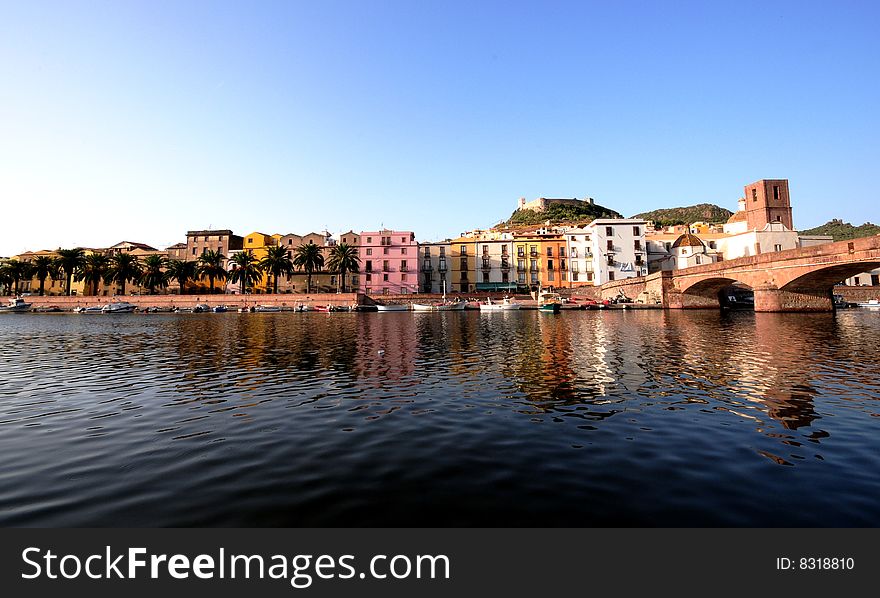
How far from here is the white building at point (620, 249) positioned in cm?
9600

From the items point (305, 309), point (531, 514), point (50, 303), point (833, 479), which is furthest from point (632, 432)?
point (50, 303)

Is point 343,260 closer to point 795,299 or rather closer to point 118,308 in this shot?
point 118,308

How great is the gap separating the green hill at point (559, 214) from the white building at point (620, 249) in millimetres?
70328

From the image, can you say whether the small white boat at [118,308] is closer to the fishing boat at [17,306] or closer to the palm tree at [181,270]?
the palm tree at [181,270]

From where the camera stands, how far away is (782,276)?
49219 mm

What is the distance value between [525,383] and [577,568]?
33.2 feet

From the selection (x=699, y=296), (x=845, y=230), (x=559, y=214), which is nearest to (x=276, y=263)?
(x=699, y=296)

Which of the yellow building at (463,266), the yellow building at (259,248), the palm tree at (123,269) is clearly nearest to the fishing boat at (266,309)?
the yellow building at (259,248)

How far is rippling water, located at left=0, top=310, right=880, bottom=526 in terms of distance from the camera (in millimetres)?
5852

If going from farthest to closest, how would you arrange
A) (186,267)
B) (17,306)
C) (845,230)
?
(845,230)
(186,267)
(17,306)

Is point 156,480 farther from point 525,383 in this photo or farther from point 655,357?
point 655,357

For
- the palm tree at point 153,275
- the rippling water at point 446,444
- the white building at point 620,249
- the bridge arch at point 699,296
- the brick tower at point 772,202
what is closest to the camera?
the rippling water at point 446,444

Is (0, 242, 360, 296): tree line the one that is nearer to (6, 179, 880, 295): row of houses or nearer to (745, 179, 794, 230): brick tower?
(6, 179, 880, 295): row of houses

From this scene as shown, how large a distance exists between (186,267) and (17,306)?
106ft
